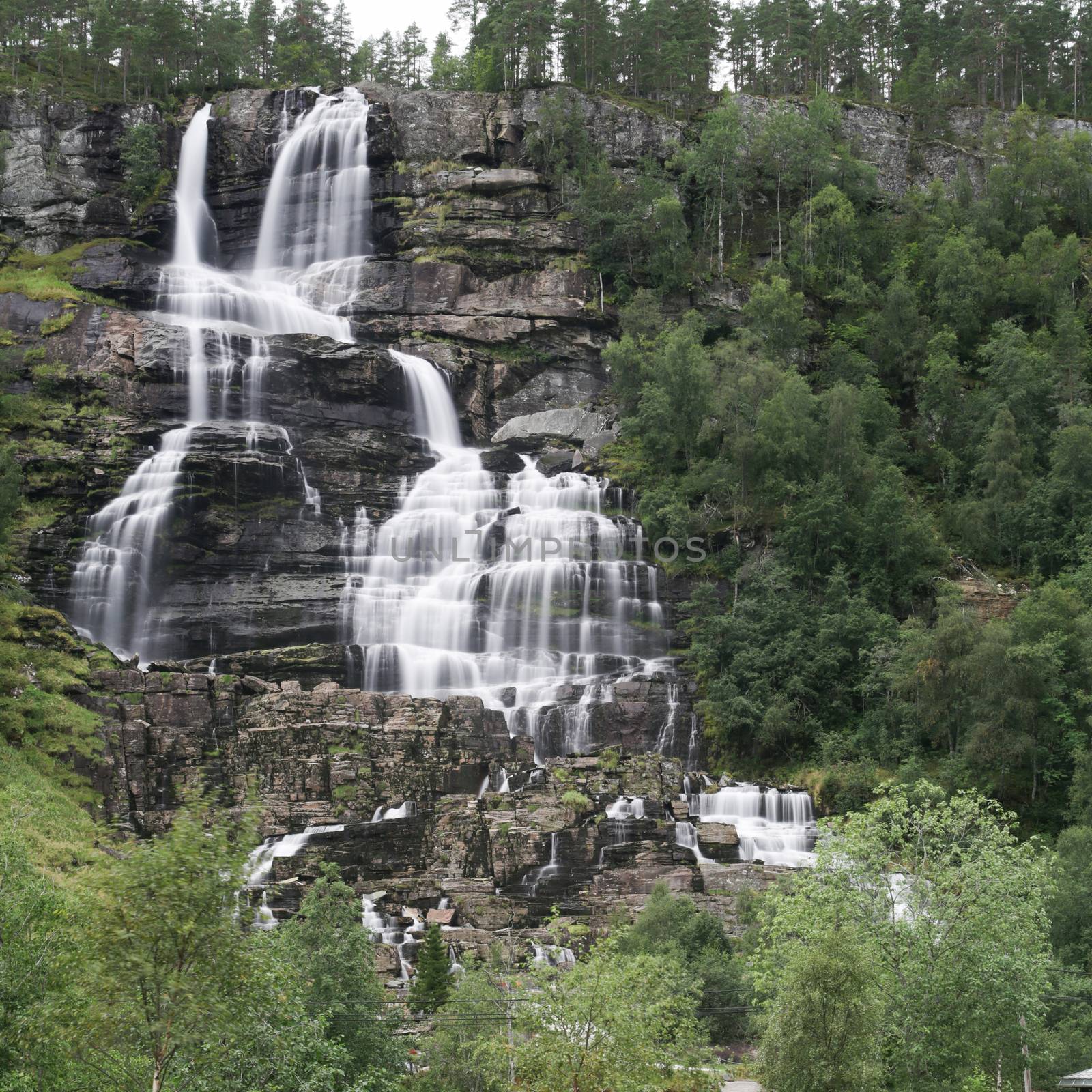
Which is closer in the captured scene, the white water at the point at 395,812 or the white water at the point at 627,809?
the white water at the point at 627,809

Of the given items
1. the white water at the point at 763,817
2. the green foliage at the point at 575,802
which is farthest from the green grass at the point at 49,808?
the white water at the point at 763,817

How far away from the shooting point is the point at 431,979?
3681 centimetres

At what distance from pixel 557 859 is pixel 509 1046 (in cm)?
2002

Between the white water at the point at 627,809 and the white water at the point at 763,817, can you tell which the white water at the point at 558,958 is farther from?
the white water at the point at 763,817

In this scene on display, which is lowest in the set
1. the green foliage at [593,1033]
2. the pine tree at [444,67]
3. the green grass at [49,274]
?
the green foliage at [593,1033]

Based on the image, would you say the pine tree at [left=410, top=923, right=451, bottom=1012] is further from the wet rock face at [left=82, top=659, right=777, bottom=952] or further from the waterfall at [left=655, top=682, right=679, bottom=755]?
the waterfall at [left=655, top=682, right=679, bottom=755]

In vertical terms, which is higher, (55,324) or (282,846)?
(55,324)

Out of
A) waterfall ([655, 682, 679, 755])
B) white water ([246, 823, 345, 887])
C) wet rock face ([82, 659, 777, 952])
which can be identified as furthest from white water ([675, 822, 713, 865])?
white water ([246, 823, 345, 887])

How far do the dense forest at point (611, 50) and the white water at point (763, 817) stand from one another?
200 ft

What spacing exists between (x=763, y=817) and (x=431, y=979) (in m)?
17.6

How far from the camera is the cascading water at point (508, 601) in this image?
57.2 metres

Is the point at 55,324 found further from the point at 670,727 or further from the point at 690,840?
the point at 690,840

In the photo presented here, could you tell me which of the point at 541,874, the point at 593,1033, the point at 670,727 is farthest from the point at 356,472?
the point at 593,1033

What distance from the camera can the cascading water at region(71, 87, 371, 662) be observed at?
6172 cm
